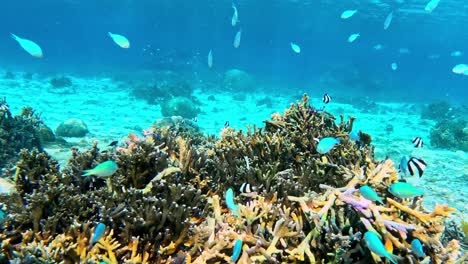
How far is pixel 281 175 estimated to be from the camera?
4145 millimetres

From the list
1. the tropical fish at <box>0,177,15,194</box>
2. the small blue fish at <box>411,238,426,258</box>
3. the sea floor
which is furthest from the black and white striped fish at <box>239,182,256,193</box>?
the sea floor

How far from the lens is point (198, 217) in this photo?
362 centimetres

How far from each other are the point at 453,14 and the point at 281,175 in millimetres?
53563

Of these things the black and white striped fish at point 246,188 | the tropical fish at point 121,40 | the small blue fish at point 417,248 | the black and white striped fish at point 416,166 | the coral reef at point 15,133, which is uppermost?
the tropical fish at point 121,40

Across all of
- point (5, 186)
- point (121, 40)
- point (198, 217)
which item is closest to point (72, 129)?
point (121, 40)

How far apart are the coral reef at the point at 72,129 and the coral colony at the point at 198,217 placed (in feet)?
29.3

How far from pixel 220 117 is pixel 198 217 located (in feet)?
54.2

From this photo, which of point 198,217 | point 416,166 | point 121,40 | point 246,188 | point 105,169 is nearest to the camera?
point 105,169

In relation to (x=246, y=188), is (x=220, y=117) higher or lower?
higher

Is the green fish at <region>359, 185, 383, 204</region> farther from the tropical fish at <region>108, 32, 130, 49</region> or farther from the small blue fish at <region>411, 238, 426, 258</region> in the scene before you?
the tropical fish at <region>108, 32, 130, 49</region>

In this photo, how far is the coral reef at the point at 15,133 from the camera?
8180 mm

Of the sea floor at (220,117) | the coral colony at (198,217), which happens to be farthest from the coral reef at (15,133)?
the coral colony at (198,217)

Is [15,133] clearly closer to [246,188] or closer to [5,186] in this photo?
[5,186]

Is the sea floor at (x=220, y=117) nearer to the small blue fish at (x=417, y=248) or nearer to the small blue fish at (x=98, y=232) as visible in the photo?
the small blue fish at (x=417, y=248)
